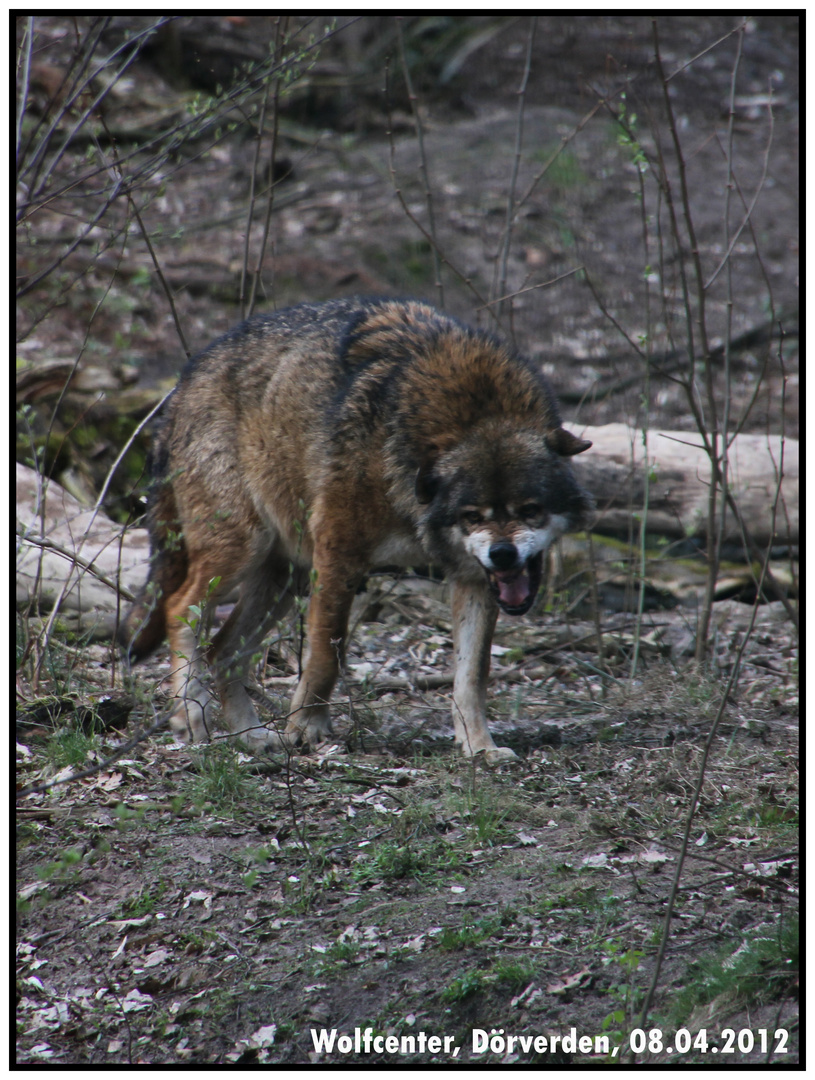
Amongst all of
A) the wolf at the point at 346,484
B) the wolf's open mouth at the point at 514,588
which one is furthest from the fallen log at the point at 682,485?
the wolf's open mouth at the point at 514,588

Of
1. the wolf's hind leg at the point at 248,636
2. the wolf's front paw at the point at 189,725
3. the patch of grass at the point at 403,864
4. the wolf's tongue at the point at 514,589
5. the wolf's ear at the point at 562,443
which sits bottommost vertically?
the patch of grass at the point at 403,864

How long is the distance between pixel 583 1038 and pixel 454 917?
2.31ft

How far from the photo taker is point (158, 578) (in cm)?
568

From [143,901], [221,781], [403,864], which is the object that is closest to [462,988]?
[403,864]

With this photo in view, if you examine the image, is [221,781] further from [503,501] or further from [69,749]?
[503,501]

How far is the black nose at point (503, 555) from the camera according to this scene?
15.4 ft

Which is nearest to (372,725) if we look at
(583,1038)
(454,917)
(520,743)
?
(520,743)

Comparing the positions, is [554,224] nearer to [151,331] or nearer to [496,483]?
[151,331]

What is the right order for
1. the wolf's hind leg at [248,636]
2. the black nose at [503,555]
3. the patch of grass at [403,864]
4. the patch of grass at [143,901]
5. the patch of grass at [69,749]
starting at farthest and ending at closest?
the wolf's hind leg at [248,636]
the black nose at [503,555]
the patch of grass at [69,749]
the patch of grass at [403,864]
the patch of grass at [143,901]

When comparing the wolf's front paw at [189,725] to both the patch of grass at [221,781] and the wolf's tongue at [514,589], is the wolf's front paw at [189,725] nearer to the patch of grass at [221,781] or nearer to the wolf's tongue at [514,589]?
the patch of grass at [221,781]

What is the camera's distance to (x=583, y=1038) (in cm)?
292

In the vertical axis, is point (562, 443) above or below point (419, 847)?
above

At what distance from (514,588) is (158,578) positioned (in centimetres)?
219

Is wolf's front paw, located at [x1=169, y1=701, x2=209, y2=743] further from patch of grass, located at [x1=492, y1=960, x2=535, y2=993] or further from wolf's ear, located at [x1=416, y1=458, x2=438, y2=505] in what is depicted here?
patch of grass, located at [x1=492, y1=960, x2=535, y2=993]
